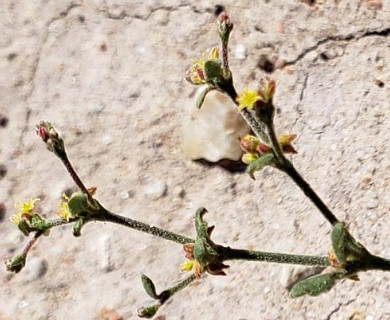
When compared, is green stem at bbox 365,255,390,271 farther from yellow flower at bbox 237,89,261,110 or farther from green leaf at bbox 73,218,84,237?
green leaf at bbox 73,218,84,237

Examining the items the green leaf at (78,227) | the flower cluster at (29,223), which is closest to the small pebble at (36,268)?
the flower cluster at (29,223)

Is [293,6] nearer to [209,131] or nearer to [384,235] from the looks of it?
[209,131]

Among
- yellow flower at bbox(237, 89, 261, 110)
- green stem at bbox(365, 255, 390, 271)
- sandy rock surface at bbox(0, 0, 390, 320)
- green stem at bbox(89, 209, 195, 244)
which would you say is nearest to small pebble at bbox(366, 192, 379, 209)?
sandy rock surface at bbox(0, 0, 390, 320)

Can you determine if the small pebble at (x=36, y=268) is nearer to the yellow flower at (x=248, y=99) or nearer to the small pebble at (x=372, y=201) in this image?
the small pebble at (x=372, y=201)

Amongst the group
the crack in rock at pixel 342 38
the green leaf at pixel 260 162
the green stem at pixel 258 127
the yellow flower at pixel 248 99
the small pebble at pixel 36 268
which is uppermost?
the yellow flower at pixel 248 99

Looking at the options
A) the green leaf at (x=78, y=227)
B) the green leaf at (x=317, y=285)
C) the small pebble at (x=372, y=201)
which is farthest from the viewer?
the small pebble at (x=372, y=201)

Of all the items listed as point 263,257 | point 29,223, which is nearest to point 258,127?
point 263,257

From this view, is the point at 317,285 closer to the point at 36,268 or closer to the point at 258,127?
the point at 258,127

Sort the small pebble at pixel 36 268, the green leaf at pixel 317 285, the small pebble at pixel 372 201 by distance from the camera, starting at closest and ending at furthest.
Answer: the green leaf at pixel 317 285
the small pebble at pixel 372 201
the small pebble at pixel 36 268
